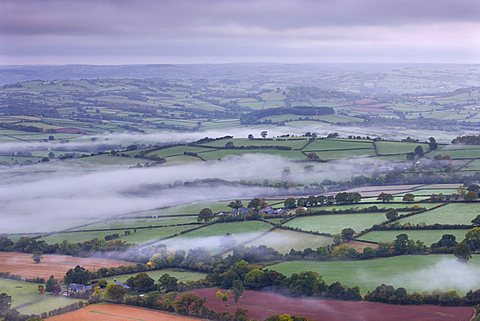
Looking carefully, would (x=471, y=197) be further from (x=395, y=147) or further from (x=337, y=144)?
(x=337, y=144)

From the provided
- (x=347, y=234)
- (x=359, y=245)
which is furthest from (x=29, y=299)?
(x=347, y=234)

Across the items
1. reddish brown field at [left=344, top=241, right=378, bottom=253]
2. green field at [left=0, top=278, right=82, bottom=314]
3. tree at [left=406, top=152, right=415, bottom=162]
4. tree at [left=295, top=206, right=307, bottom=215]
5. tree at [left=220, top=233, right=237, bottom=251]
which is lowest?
green field at [left=0, top=278, right=82, bottom=314]

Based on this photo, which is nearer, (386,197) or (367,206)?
(367,206)

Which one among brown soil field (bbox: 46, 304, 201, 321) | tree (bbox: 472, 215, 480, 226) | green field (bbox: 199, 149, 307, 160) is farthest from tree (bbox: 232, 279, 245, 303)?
green field (bbox: 199, 149, 307, 160)

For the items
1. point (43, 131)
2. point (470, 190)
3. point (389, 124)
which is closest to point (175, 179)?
point (470, 190)

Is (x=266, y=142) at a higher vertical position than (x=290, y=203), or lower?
higher

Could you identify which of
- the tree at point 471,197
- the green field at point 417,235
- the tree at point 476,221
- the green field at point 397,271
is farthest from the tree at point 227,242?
the tree at point 471,197

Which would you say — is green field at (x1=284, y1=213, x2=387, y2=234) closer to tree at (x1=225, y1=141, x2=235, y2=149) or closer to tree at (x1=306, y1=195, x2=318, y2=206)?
tree at (x1=306, y1=195, x2=318, y2=206)

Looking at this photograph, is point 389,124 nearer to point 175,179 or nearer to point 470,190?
point 175,179
